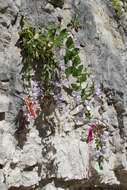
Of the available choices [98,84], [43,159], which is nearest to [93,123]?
[98,84]

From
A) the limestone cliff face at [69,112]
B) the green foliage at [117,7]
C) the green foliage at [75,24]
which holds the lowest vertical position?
the limestone cliff face at [69,112]

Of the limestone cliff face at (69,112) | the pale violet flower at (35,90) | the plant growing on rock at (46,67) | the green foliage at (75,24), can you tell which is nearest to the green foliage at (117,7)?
the limestone cliff face at (69,112)

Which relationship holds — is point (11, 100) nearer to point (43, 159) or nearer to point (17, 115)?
point (17, 115)

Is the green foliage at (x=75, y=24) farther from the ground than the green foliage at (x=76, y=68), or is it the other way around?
the green foliage at (x=75, y=24)

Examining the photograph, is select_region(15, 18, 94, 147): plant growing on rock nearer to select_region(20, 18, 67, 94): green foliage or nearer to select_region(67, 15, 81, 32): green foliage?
select_region(20, 18, 67, 94): green foliage

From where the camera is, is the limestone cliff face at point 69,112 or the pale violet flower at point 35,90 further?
the pale violet flower at point 35,90

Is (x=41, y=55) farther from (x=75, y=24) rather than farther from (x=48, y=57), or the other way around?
(x=75, y=24)

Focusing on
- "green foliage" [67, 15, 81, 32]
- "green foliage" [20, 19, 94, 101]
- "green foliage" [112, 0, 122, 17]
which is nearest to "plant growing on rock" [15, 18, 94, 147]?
"green foliage" [20, 19, 94, 101]

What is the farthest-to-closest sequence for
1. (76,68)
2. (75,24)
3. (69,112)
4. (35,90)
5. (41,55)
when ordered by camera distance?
(75,24), (76,68), (69,112), (41,55), (35,90)

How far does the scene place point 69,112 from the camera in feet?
12.7

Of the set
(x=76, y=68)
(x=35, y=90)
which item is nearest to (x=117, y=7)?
(x=76, y=68)

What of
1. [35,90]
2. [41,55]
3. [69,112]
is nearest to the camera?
[35,90]

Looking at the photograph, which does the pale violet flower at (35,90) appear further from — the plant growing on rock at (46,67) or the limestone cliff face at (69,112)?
the limestone cliff face at (69,112)

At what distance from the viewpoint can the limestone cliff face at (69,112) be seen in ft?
11.1
